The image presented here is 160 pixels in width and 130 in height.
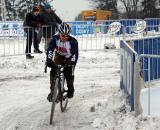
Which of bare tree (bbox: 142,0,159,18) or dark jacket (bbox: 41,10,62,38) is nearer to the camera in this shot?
dark jacket (bbox: 41,10,62,38)

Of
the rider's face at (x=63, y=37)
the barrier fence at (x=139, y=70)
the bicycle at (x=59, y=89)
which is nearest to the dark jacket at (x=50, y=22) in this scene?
the barrier fence at (x=139, y=70)

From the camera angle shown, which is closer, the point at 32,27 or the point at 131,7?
the point at 32,27

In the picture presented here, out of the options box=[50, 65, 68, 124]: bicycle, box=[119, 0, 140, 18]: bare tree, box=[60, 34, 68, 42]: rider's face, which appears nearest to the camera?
box=[50, 65, 68, 124]: bicycle

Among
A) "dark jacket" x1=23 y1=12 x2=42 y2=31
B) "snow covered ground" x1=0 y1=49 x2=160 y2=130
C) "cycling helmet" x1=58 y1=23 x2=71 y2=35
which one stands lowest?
"snow covered ground" x1=0 y1=49 x2=160 y2=130

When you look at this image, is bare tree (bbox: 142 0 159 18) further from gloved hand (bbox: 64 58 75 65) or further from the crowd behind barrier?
gloved hand (bbox: 64 58 75 65)

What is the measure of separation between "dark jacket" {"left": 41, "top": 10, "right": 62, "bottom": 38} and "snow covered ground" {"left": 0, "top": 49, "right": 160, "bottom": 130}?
153 cm

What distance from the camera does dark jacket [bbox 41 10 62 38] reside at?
19.5m

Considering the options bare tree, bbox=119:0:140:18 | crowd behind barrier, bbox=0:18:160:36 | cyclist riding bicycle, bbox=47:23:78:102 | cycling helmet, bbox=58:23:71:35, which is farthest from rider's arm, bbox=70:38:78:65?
bare tree, bbox=119:0:140:18

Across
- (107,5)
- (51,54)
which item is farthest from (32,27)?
(107,5)

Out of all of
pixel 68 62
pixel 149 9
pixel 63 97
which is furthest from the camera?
pixel 149 9

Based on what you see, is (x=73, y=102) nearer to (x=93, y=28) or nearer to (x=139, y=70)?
(x=139, y=70)

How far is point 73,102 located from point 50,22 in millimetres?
9122

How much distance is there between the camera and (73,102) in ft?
36.7

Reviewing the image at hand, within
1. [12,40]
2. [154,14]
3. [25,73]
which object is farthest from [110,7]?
[25,73]
